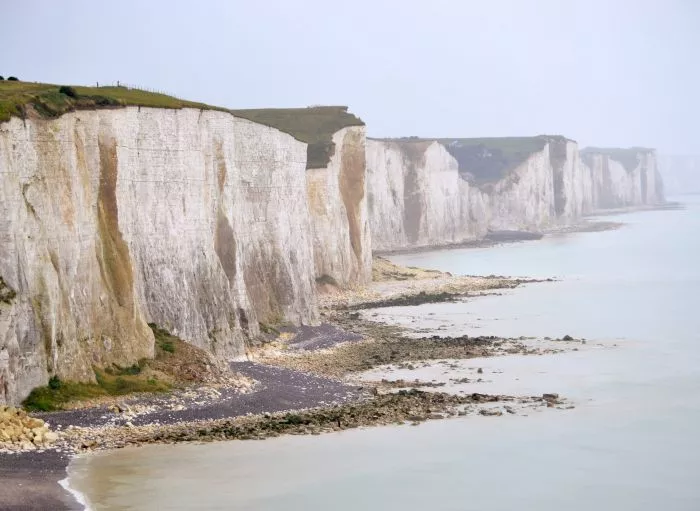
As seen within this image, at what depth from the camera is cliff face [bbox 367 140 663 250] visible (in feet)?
312

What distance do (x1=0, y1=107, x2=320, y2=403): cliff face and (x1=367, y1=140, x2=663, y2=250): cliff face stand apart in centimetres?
4858

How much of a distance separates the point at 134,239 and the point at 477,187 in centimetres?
8527

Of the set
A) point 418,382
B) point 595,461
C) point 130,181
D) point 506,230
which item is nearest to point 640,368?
point 418,382

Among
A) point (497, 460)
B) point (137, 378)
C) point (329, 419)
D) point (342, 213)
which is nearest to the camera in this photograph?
point (497, 460)

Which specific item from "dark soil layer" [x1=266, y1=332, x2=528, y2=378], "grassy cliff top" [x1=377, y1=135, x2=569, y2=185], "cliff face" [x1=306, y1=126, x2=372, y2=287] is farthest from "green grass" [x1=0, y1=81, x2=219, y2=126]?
"grassy cliff top" [x1=377, y1=135, x2=569, y2=185]

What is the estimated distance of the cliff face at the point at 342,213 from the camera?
55.6 meters

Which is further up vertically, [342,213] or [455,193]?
[455,193]

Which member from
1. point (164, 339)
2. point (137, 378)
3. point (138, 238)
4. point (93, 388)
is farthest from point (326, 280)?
point (93, 388)

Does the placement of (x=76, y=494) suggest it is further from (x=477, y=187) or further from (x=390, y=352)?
(x=477, y=187)

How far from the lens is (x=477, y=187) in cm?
11550

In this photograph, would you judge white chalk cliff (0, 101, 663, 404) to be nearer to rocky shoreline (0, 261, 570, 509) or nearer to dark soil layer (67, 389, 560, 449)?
rocky shoreline (0, 261, 570, 509)

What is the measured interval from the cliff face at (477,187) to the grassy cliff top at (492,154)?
0.33ft

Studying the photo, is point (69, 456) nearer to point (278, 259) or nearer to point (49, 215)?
point (49, 215)

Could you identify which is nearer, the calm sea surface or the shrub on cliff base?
the calm sea surface
